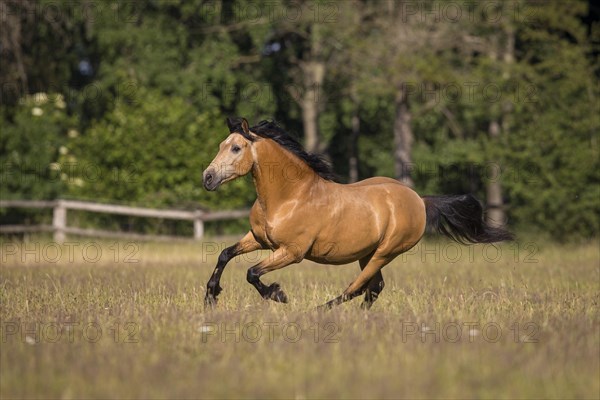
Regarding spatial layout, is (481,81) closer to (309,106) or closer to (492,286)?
(309,106)

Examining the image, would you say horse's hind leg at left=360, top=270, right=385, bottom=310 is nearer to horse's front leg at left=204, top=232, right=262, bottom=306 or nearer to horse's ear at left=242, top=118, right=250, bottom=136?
horse's front leg at left=204, top=232, right=262, bottom=306

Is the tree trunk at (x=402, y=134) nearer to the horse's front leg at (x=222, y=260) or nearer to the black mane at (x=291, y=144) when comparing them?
the black mane at (x=291, y=144)

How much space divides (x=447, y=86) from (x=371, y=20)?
4176 millimetres

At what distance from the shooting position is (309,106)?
28.2m

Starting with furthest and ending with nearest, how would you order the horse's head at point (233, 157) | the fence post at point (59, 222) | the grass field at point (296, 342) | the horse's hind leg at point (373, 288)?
the fence post at point (59, 222) < the horse's hind leg at point (373, 288) < the horse's head at point (233, 157) < the grass field at point (296, 342)

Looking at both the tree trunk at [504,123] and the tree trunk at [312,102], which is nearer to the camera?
the tree trunk at [504,123]

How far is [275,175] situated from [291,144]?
45 cm

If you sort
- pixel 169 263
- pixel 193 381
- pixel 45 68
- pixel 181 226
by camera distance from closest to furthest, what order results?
1. pixel 193 381
2. pixel 169 263
3. pixel 181 226
4. pixel 45 68

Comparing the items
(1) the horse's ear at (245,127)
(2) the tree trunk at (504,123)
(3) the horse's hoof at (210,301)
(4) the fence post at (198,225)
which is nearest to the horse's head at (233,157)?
(1) the horse's ear at (245,127)

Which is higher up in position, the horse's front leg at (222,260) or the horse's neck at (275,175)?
the horse's neck at (275,175)

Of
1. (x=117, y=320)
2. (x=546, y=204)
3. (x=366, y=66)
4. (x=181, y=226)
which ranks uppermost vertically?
(x=366, y=66)

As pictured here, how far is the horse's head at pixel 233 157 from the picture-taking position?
7.50 m

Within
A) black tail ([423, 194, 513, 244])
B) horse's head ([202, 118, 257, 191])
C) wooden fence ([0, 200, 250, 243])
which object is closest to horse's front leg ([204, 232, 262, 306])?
horse's head ([202, 118, 257, 191])

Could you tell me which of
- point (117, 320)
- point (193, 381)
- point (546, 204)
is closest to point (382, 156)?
point (546, 204)
